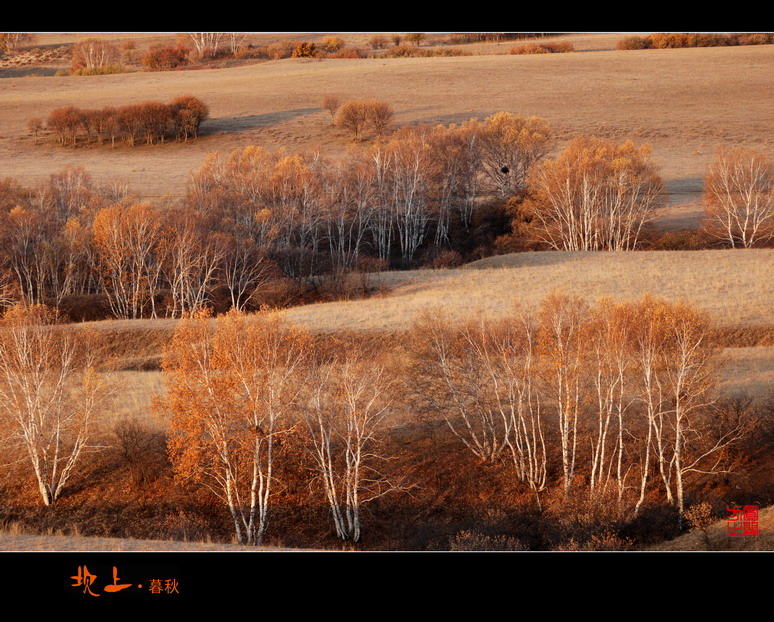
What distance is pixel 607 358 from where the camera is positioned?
2877cm

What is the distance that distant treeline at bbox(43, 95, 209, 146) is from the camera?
283 feet

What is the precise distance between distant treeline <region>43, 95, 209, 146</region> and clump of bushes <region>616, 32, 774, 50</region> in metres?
46.7

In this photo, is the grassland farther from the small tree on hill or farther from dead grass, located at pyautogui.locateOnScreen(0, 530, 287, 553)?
the small tree on hill

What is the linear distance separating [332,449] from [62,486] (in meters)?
9.52

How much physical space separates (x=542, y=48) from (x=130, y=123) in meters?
50.6

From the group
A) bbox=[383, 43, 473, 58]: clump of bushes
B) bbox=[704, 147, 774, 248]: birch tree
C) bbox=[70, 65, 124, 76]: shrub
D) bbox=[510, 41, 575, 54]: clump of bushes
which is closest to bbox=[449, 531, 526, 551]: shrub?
bbox=[704, 147, 774, 248]: birch tree

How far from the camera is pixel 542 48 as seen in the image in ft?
337

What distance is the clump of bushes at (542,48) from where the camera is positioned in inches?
3947

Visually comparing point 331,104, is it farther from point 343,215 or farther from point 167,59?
point 343,215

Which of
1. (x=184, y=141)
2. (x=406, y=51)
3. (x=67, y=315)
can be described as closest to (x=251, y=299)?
(x=67, y=315)

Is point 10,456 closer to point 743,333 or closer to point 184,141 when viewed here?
point 743,333

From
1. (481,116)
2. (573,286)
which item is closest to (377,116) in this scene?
(481,116)

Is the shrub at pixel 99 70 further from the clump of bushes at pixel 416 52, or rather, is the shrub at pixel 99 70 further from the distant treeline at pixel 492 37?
the distant treeline at pixel 492 37

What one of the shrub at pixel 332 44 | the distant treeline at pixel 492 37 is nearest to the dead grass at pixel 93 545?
the distant treeline at pixel 492 37
